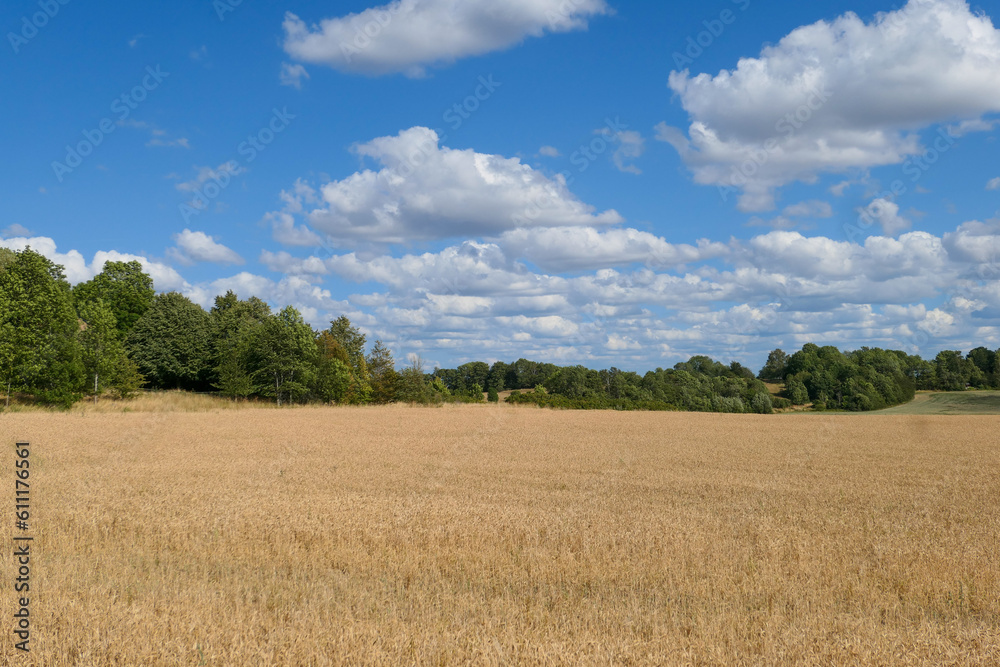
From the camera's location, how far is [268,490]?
15766mm

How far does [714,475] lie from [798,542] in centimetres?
1034

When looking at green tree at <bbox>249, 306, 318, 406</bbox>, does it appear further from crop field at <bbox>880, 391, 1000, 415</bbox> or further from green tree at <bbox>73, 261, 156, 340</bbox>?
crop field at <bbox>880, 391, 1000, 415</bbox>

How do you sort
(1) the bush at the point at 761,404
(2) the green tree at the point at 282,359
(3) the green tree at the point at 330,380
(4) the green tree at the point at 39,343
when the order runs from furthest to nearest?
1. (1) the bush at the point at 761,404
2. (3) the green tree at the point at 330,380
3. (2) the green tree at the point at 282,359
4. (4) the green tree at the point at 39,343

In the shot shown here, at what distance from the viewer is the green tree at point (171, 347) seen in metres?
74.7

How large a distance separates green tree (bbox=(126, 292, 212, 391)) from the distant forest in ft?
0.47

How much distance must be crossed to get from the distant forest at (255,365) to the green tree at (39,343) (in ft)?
0.31

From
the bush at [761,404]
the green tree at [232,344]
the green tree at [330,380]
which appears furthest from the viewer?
the bush at [761,404]

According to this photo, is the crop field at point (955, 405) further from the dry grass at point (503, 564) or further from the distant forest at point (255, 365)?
the dry grass at point (503, 564)

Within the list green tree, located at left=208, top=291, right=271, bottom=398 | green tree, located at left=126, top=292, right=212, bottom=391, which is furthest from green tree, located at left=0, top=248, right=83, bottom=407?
green tree, located at left=126, top=292, right=212, bottom=391

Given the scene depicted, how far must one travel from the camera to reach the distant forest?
51000mm

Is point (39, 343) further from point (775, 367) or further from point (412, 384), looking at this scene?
point (775, 367)

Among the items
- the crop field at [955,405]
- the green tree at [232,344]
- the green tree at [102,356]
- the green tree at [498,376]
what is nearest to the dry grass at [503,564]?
the green tree at [102,356]

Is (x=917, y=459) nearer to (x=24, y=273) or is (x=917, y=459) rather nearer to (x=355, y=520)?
(x=355, y=520)

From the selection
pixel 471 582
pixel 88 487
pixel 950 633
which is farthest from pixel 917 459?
pixel 88 487
